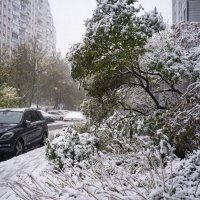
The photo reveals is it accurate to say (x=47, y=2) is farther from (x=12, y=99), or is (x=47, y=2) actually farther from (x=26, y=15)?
(x=12, y=99)

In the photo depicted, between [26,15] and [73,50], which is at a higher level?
[26,15]

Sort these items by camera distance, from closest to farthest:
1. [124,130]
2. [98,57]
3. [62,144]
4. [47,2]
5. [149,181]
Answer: [149,181]
[62,144]
[98,57]
[124,130]
[47,2]

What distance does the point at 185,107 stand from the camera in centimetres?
617

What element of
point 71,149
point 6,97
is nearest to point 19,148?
point 71,149

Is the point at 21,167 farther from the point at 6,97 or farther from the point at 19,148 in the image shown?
the point at 6,97

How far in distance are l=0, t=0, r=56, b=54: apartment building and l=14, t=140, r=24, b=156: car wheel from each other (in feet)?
181

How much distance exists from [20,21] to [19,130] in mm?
80200

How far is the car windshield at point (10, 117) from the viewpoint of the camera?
12823mm

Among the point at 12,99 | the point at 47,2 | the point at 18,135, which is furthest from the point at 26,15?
the point at 18,135

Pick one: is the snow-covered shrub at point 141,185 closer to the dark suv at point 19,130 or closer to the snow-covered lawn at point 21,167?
the snow-covered lawn at point 21,167

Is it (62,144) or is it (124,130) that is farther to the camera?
(124,130)

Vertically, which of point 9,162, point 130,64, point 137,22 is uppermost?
point 137,22

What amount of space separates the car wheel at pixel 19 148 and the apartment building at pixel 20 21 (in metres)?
55.1

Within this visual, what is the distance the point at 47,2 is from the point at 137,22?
118 metres
